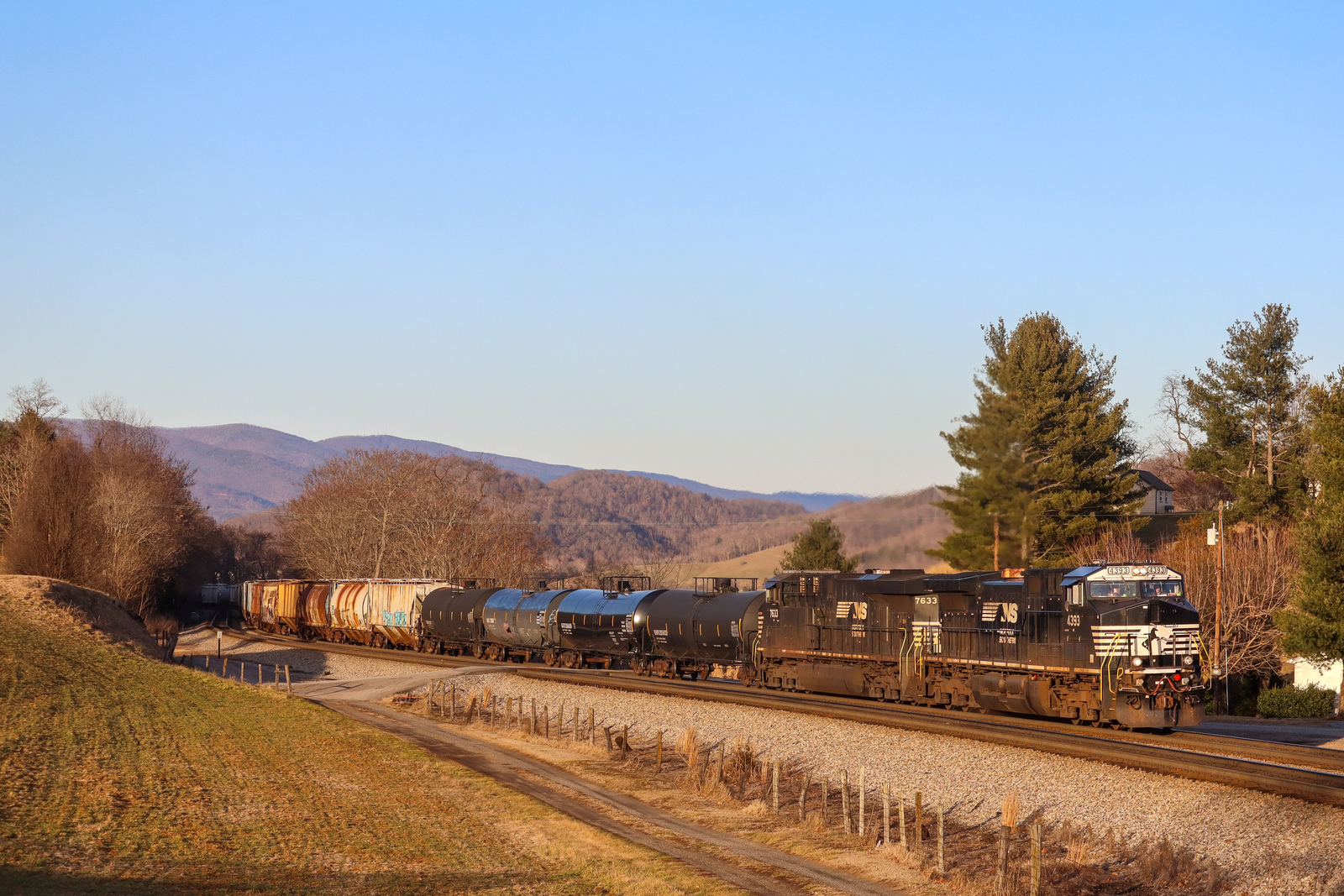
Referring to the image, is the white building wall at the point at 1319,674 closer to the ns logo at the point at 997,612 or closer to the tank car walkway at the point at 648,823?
the ns logo at the point at 997,612

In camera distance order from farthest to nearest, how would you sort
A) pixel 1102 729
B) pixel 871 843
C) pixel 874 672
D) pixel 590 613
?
pixel 590 613
pixel 874 672
pixel 1102 729
pixel 871 843

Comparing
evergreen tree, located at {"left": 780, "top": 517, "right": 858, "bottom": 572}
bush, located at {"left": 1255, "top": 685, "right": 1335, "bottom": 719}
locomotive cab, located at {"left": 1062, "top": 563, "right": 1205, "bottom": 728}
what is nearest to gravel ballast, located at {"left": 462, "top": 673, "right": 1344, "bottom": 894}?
locomotive cab, located at {"left": 1062, "top": 563, "right": 1205, "bottom": 728}

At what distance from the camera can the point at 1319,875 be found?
689 inches

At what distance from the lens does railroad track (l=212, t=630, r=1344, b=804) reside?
22422mm

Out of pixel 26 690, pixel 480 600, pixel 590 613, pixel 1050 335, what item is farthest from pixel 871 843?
pixel 1050 335

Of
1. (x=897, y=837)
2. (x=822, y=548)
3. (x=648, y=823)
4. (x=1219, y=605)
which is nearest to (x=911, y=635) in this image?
(x=897, y=837)

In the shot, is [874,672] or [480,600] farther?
[480,600]

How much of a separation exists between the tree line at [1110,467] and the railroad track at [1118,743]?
967 inches

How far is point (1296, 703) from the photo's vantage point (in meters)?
43.1

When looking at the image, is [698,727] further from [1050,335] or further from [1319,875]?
[1050,335]

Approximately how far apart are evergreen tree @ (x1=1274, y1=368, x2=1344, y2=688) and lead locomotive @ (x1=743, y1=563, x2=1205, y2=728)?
36.3ft

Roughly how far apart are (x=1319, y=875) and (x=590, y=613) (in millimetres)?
36846

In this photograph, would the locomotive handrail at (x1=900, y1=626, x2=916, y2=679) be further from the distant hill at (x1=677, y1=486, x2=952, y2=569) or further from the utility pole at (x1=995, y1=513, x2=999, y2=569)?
the distant hill at (x1=677, y1=486, x2=952, y2=569)

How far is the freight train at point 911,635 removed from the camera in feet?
93.2
